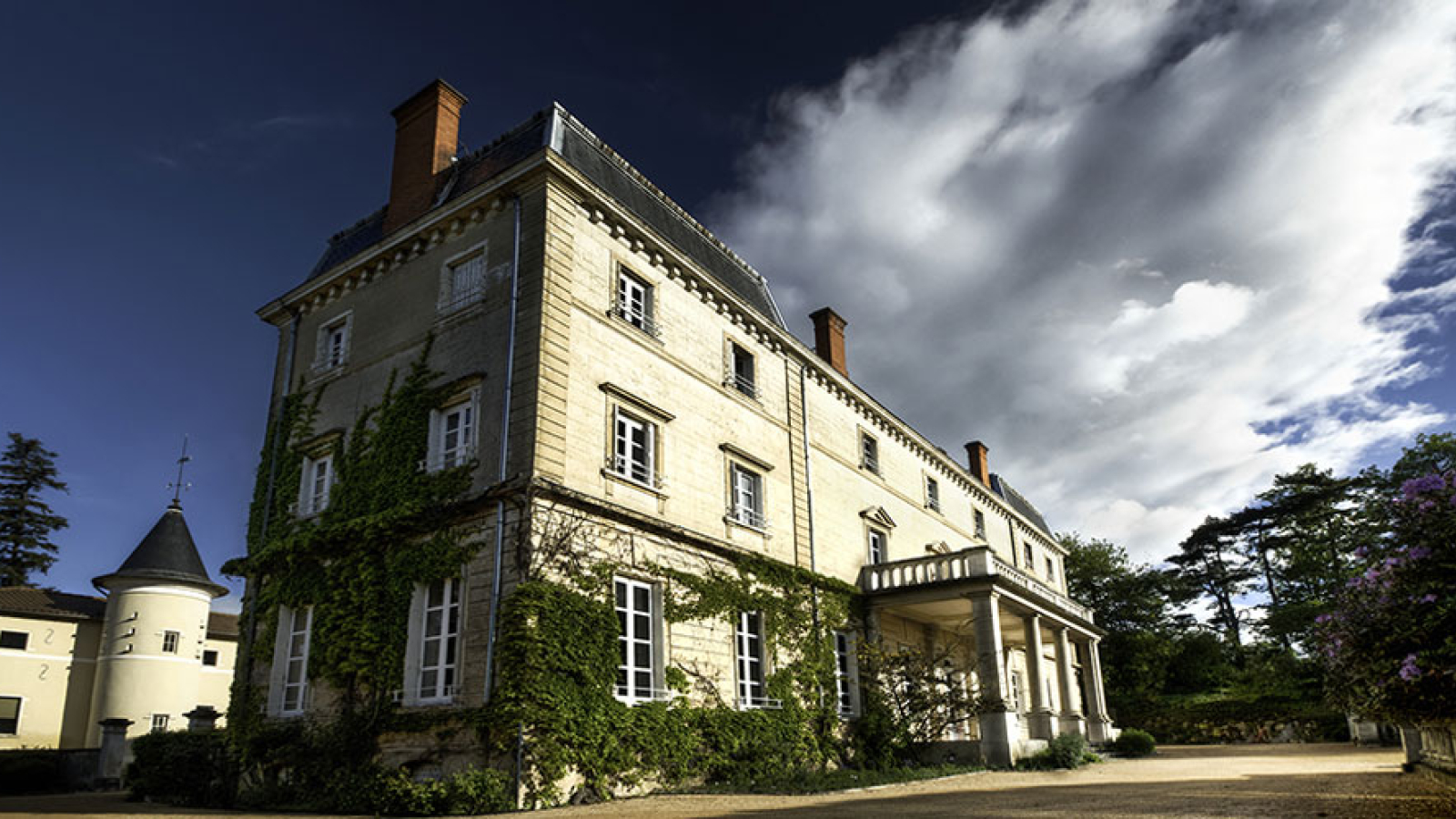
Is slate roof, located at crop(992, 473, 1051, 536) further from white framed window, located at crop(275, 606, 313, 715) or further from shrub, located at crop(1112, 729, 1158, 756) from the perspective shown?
white framed window, located at crop(275, 606, 313, 715)

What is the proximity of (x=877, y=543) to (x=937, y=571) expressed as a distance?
2.85 metres

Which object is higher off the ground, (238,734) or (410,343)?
(410,343)

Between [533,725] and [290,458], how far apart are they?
8280 mm

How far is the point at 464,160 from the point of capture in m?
17.0

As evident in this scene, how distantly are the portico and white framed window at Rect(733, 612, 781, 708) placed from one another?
4629 mm

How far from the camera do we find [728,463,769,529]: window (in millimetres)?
17297

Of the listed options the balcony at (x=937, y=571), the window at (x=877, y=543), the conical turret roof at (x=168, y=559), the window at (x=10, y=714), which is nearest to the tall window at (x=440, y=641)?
the balcony at (x=937, y=571)

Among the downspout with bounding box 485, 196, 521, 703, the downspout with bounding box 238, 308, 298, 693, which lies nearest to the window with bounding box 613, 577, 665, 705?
the downspout with bounding box 485, 196, 521, 703

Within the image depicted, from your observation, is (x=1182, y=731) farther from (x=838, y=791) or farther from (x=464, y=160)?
(x=464, y=160)

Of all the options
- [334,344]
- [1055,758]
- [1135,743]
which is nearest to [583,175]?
[334,344]

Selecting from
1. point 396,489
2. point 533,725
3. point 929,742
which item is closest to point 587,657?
point 533,725

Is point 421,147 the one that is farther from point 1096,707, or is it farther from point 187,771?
point 1096,707

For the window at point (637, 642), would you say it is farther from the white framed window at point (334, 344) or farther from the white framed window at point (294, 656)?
the white framed window at point (334, 344)

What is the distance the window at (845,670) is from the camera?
1867cm
